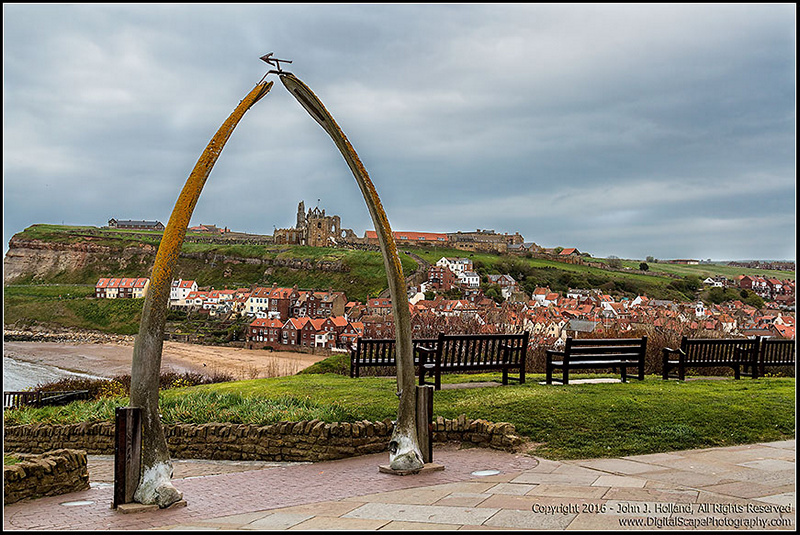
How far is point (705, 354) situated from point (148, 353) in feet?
42.0

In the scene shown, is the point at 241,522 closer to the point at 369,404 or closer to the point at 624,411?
the point at 369,404

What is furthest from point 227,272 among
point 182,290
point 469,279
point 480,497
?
point 480,497

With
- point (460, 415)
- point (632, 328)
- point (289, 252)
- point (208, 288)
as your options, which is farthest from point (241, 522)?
point (289, 252)

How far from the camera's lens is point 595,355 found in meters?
12.3

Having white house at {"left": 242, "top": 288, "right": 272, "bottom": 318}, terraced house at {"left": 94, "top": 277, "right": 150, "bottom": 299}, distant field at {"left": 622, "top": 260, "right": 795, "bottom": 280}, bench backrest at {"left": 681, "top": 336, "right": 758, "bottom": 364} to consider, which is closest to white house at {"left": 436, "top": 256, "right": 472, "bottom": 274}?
white house at {"left": 242, "top": 288, "right": 272, "bottom": 318}

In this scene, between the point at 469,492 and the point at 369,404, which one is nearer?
the point at 469,492

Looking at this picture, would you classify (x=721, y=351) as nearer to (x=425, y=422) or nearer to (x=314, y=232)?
(x=425, y=422)

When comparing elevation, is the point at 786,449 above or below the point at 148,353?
below

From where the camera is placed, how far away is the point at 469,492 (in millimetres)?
5805

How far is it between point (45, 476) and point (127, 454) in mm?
2006

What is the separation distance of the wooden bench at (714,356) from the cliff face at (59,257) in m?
129

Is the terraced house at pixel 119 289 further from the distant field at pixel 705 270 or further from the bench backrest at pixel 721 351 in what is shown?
the bench backrest at pixel 721 351

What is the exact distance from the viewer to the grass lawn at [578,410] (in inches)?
326

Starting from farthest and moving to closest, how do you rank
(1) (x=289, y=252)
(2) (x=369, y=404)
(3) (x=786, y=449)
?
(1) (x=289, y=252)
(2) (x=369, y=404)
(3) (x=786, y=449)
